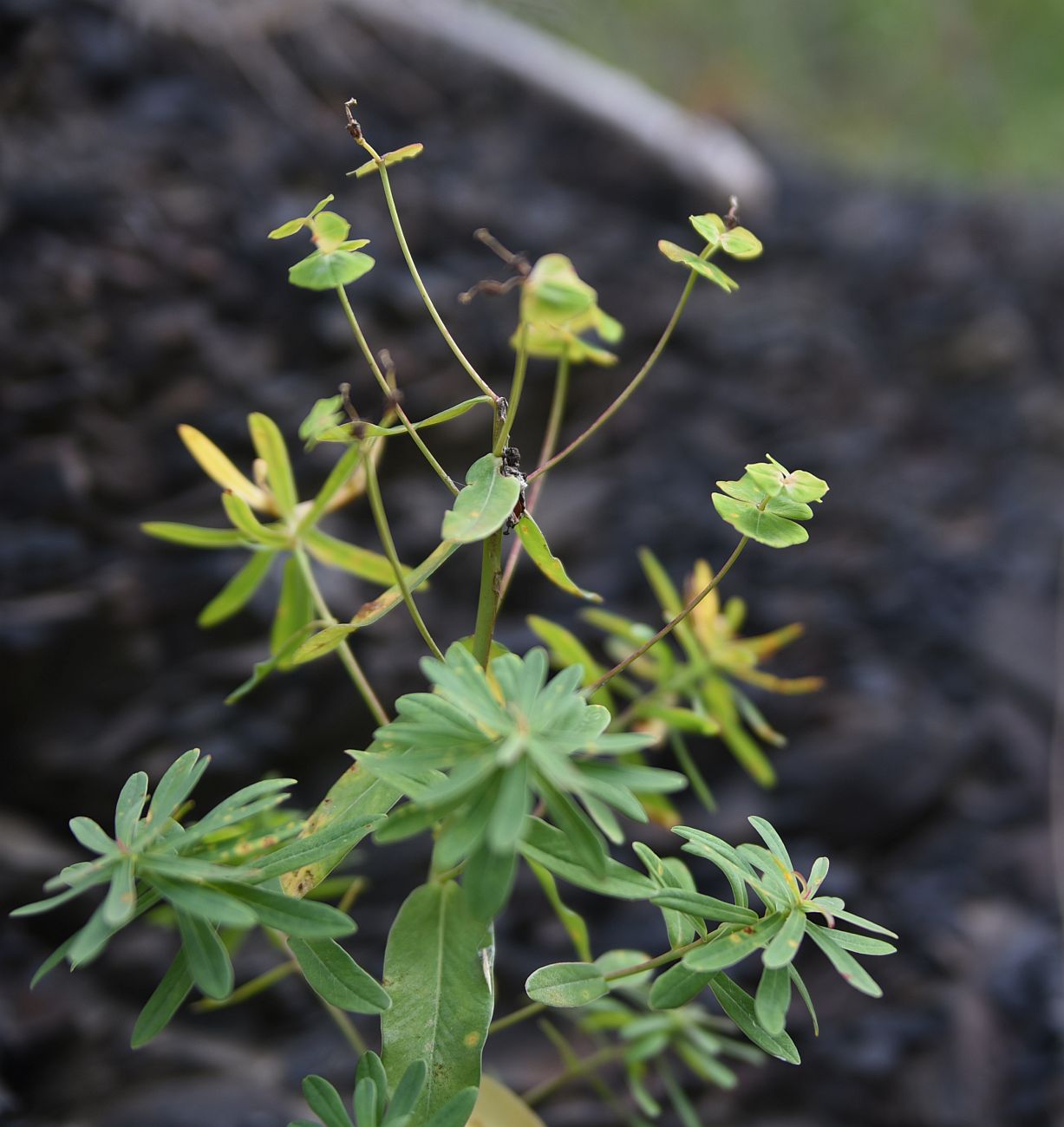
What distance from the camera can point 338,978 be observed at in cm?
51

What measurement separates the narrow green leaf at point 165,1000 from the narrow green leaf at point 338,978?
6cm

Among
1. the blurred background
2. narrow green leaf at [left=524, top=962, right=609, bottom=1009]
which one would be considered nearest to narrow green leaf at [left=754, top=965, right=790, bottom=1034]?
narrow green leaf at [left=524, top=962, right=609, bottom=1009]

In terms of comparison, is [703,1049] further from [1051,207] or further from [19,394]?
[1051,207]

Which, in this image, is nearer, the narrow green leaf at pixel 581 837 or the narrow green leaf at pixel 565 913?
the narrow green leaf at pixel 581 837

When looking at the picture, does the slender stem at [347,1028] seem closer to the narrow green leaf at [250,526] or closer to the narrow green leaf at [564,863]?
the narrow green leaf at [564,863]

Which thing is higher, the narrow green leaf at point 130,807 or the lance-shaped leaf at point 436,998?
the narrow green leaf at point 130,807

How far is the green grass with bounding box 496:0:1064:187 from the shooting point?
12.7 ft

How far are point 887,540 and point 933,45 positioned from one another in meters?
3.29

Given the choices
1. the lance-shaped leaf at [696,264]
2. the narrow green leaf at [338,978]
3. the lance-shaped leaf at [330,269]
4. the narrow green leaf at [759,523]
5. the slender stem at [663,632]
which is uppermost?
the lance-shaped leaf at [696,264]

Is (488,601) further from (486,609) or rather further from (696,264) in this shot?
(696,264)

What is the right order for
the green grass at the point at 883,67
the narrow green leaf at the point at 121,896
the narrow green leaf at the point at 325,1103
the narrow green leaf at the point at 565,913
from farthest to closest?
the green grass at the point at 883,67
the narrow green leaf at the point at 565,913
the narrow green leaf at the point at 325,1103
the narrow green leaf at the point at 121,896

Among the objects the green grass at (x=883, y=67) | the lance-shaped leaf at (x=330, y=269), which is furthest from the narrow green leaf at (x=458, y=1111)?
the green grass at (x=883, y=67)

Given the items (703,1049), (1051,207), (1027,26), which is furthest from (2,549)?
(1027,26)

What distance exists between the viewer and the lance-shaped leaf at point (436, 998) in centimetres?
53
